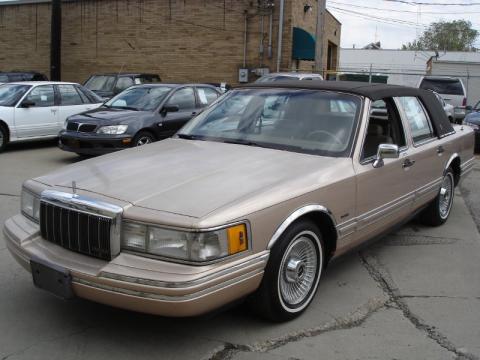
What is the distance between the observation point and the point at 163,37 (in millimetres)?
23141

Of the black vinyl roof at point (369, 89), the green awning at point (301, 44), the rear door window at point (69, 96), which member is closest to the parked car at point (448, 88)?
the green awning at point (301, 44)

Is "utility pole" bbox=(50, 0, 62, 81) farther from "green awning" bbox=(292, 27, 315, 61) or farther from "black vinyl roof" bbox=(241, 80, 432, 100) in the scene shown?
"black vinyl roof" bbox=(241, 80, 432, 100)

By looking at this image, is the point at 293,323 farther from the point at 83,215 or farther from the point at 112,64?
the point at 112,64

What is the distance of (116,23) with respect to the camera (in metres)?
23.9

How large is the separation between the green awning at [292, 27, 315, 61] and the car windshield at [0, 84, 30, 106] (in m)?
12.2

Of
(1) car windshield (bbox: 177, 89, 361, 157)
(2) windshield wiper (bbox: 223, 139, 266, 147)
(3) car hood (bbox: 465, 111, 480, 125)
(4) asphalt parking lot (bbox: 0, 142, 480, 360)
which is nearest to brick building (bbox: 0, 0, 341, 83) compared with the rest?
(3) car hood (bbox: 465, 111, 480, 125)

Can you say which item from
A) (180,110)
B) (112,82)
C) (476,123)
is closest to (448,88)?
(476,123)

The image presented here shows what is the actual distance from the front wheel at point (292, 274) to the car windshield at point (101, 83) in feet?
48.1

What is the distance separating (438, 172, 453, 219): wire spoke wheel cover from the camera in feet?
20.5

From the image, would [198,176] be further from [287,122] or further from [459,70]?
[459,70]

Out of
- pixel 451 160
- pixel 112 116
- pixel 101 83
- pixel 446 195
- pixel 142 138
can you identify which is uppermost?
pixel 101 83

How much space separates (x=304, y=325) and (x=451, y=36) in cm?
8410

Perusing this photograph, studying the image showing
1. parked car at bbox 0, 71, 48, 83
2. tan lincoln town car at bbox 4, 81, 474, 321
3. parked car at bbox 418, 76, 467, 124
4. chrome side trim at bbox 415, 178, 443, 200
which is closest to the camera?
tan lincoln town car at bbox 4, 81, 474, 321

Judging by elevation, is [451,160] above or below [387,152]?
below
